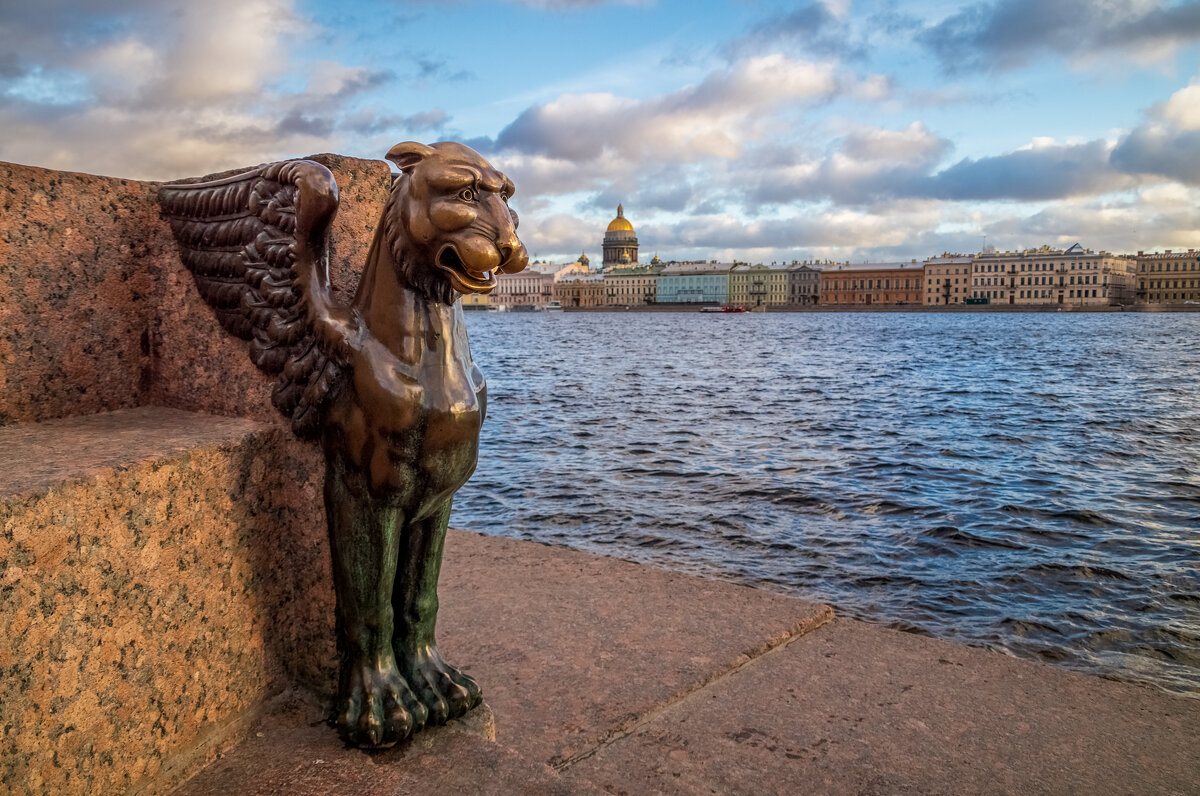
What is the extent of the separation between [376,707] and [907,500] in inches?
242

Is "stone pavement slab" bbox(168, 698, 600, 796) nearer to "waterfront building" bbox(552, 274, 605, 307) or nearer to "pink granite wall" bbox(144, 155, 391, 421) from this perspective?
"pink granite wall" bbox(144, 155, 391, 421)

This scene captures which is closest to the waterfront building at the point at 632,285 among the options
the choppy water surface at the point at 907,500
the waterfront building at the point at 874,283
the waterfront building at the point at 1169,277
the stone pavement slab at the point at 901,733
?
the waterfront building at the point at 874,283

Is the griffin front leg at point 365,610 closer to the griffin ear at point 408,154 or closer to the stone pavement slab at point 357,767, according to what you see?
the stone pavement slab at point 357,767

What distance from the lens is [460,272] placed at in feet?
4.62

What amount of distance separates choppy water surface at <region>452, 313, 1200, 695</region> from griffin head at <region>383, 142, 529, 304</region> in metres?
3.56

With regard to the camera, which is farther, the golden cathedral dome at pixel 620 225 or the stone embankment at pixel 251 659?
the golden cathedral dome at pixel 620 225

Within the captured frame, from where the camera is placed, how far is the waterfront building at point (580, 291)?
112 m

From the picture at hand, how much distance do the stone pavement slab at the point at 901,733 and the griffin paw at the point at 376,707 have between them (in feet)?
1.45

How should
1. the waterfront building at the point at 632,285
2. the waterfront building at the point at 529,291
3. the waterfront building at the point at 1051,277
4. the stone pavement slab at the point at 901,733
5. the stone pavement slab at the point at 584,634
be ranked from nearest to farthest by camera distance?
1. the stone pavement slab at the point at 901,733
2. the stone pavement slab at the point at 584,634
3. the waterfront building at the point at 1051,277
4. the waterfront building at the point at 632,285
5. the waterfront building at the point at 529,291

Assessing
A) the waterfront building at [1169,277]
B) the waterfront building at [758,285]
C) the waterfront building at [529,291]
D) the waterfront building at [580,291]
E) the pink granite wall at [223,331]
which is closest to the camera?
the pink granite wall at [223,331]

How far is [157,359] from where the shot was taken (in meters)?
1.74

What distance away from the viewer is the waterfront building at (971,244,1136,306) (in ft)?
292

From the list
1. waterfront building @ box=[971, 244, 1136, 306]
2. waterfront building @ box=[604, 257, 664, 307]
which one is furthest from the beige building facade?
waterfront building @ box=[971, 244, 1136, 306]

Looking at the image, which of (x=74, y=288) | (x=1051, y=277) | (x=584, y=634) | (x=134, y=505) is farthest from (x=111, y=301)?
(x=1051, y=277)
